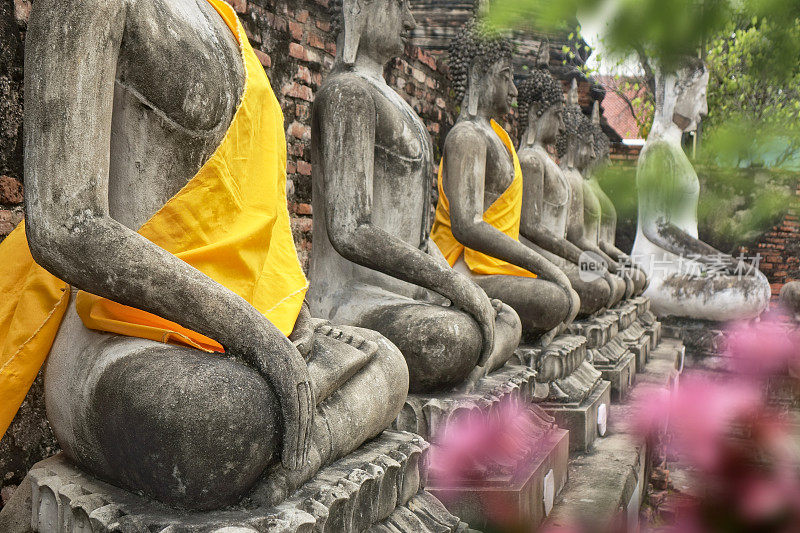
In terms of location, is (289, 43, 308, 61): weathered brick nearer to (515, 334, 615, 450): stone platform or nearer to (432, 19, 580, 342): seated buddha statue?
(432, 19, 580, 342): seated buddha statue

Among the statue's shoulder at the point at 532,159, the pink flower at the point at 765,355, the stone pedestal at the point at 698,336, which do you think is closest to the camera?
the pink flower at the point at 765,355

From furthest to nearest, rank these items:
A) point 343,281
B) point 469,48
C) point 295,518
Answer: point 469,48 < point 343,281 < point 295,518

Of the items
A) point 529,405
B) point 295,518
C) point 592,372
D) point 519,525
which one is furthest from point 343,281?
point 519,525

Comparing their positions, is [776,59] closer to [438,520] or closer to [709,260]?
[438,520]

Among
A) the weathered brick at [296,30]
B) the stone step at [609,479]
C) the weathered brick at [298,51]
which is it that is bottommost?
the stone step at [609,479]

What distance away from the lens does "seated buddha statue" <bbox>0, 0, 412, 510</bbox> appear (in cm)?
147

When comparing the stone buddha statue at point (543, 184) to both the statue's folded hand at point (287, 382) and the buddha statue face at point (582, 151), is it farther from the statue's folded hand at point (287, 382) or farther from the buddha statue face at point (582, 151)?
the statue's folded hand at point (287, 382)

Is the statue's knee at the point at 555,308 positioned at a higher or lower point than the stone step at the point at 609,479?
higher

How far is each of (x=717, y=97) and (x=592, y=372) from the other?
4.87 ft

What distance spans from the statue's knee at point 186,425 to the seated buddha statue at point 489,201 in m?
2.18

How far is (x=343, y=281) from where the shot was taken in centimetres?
281

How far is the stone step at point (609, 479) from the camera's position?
9.29ft

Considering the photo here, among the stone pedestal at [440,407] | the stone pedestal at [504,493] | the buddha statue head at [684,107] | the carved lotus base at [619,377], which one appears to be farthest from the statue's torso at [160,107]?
the buddha statue head at [684,107]

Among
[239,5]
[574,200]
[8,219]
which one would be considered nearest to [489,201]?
[239,5]
